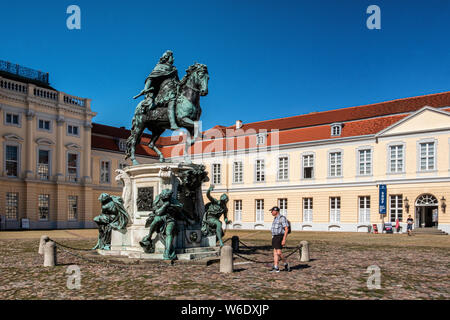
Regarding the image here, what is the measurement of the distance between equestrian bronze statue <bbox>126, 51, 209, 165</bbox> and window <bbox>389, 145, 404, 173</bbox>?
2711 centimetres

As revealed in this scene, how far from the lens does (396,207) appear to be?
35156mm

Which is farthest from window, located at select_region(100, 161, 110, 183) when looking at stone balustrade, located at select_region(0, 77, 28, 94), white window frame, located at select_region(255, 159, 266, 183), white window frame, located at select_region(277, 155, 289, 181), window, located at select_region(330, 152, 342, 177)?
window, located at select_region(330, 152, 342, 177)

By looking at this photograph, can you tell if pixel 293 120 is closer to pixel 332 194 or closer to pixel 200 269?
pixel 332 194

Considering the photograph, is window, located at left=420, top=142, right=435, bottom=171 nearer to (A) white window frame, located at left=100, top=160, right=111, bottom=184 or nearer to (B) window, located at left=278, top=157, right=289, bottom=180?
(B) window, located at left=278, top=157, right=289, bottom=180

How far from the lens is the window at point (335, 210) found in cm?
3854

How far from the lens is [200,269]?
10.1 m

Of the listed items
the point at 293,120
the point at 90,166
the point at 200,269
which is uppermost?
the point at 293,120

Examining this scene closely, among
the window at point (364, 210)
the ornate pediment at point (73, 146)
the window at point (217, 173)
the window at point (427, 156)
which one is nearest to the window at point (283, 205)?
the window at point (364, 210)

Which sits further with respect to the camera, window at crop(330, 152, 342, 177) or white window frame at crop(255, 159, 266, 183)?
white window frame at crop(255, 159, 266, 183)

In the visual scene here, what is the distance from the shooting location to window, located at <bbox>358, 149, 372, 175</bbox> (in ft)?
→ 122

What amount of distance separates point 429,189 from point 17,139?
34.5 meters

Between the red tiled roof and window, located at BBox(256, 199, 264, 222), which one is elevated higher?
the red tiled roof

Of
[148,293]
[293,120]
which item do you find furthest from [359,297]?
[293,120]

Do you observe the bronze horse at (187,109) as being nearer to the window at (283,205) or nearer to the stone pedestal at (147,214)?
the stone pedestal at (147,214)
